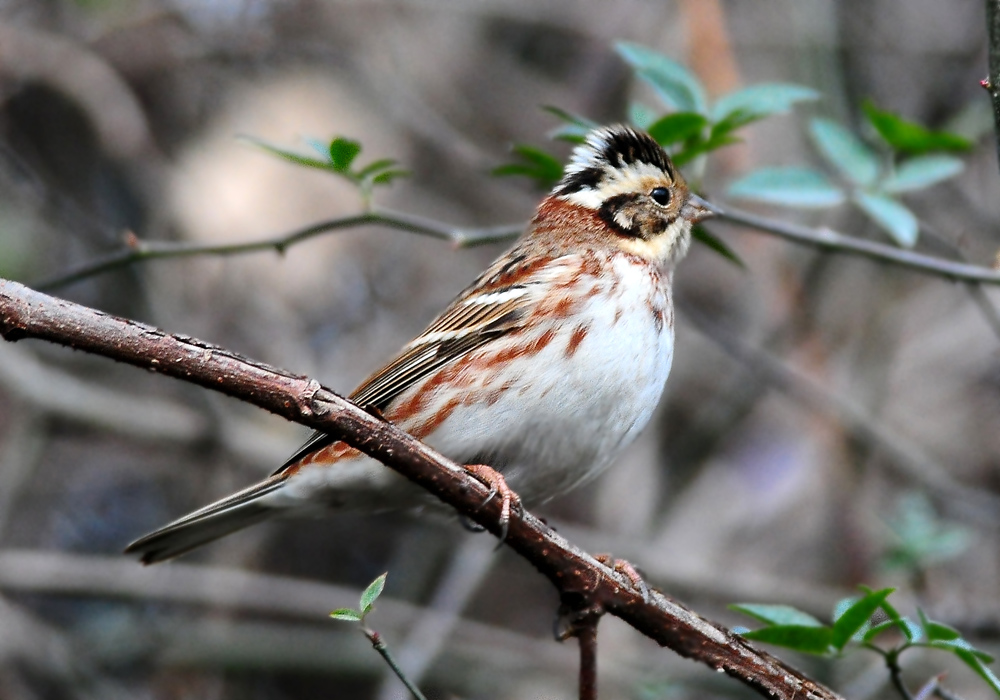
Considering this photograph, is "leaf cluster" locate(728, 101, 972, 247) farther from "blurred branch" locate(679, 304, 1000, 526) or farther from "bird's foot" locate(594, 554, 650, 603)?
"blurred branch" locate(679, 304, 1000, 526)

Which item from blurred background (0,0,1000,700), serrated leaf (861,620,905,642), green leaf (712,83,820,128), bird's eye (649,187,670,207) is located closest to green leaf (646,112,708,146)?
green leaf (712,83,820,128)

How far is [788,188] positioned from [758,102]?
414 mm

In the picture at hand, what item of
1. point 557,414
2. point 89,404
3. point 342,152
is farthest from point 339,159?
point 89,404

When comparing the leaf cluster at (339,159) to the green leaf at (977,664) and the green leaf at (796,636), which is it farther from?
the green leaf at (977,664)

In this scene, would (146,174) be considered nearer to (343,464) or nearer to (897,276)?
(343,464)

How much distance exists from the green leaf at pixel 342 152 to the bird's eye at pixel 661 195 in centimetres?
135

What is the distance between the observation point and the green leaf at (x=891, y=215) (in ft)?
12.6

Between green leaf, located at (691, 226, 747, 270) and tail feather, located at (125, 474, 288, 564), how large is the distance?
1.74 m

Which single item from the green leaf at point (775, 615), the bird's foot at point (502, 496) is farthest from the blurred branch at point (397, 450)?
the green leaf at point (775, 615)

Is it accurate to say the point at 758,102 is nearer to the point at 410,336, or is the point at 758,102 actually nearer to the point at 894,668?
the point at 894,668

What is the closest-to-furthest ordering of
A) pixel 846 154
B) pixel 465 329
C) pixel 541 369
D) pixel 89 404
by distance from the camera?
pixel 541 369, pixel 465 329, pixel 846 154, pixel 89 404

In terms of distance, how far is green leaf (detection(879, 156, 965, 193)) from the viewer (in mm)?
4035

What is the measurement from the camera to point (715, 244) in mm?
3922

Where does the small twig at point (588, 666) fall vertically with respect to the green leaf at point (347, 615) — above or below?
above
